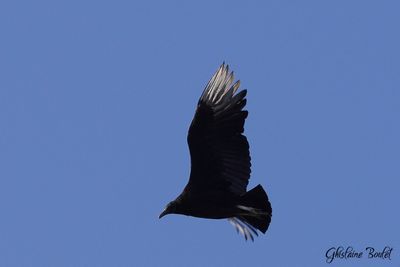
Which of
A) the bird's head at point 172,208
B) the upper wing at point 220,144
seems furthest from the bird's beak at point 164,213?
the upper wing at point 220,144

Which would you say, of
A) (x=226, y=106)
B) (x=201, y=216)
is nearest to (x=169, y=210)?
(x=201, y=216)

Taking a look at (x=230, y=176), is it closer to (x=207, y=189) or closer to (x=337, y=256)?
(x=207, y=189)

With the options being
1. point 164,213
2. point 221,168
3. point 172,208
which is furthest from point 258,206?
point 164,213

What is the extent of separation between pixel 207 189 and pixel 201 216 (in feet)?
1.31

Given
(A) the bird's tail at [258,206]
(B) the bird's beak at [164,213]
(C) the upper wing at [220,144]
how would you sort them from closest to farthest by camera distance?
1. (A) the bird's tail at [258,206]
2. (C) the upper wing at [220,144]
3. (B) the bird's beak at [164,213]

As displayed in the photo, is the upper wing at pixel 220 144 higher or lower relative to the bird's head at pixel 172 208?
higher

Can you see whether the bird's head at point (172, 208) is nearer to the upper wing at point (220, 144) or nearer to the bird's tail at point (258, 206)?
the upper wing at point (220, 144)

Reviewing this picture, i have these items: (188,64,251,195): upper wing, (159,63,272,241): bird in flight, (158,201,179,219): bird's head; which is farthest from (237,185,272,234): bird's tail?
(158,201,179,219): bird's head

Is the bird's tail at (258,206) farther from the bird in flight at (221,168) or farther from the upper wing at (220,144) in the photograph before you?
the upper wing at (220,144)

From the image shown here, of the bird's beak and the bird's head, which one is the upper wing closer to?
the bird's head

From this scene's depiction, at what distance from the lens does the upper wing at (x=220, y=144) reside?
19719 millimetres

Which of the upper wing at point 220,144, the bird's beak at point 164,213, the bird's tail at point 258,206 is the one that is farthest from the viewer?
the bird's beak at point 164,213

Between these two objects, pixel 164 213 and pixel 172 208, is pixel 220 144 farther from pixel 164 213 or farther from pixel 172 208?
pixel 164 213

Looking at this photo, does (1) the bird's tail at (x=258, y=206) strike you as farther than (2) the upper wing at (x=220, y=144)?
No
